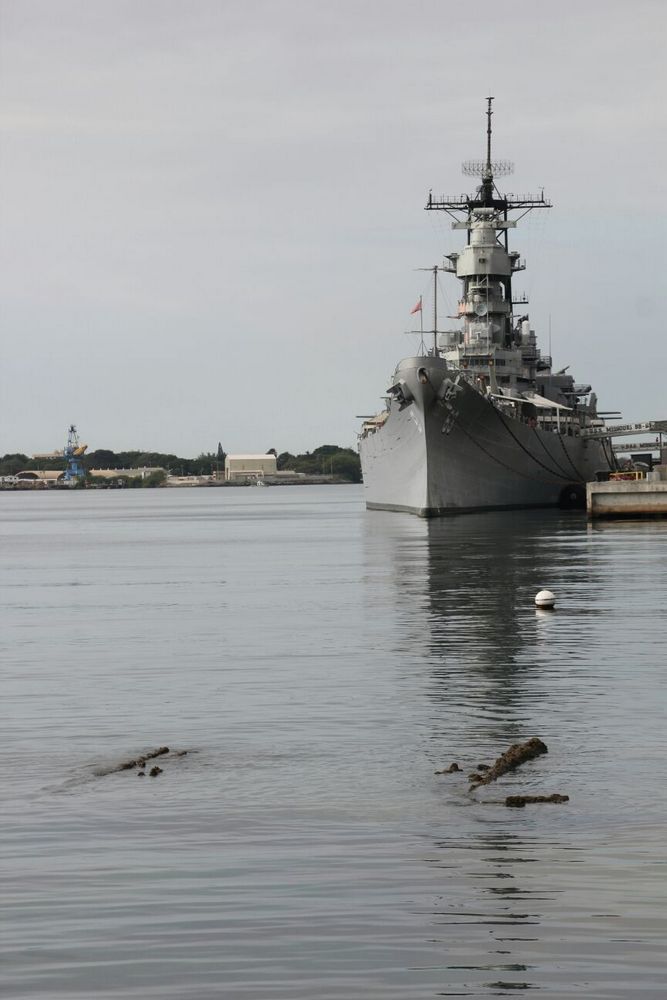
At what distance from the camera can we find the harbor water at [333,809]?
31.5 ft

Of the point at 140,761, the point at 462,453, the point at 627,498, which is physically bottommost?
the point at 140,761

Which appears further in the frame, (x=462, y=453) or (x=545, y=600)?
(x=462, y=453)

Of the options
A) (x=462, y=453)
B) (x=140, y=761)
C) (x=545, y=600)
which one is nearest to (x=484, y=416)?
(x=462, y=453)

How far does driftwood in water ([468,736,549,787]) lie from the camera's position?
15.1 metres

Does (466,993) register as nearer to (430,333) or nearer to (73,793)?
(73,793)

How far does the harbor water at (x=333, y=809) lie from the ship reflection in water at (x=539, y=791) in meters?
0.04

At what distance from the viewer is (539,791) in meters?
14.6

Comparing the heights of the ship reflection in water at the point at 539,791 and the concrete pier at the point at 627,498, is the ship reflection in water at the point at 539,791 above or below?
below

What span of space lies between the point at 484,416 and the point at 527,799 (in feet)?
245

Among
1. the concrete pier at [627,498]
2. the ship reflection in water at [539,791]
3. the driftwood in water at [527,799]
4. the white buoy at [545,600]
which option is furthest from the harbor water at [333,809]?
the concrete pier at [627,498]

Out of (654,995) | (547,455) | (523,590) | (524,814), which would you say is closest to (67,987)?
(654,995)

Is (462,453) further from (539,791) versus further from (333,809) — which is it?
(333,809)

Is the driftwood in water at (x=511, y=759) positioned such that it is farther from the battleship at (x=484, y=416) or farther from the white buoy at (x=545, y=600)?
the battleship at (x=484, y=416)

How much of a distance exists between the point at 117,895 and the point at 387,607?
2619 cm
